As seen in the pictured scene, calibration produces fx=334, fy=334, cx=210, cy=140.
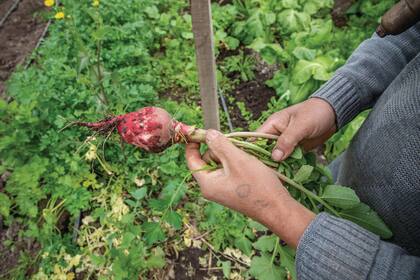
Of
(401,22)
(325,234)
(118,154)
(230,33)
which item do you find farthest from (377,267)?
(230,33)

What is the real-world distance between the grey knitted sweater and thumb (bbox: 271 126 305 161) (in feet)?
0.70

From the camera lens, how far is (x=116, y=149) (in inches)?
87.8

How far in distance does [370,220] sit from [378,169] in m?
0.16

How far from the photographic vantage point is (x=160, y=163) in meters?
2.21

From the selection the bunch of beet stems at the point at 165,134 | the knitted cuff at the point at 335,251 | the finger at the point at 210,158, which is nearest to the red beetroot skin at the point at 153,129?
the bunch of beet stems at the point at 165,134

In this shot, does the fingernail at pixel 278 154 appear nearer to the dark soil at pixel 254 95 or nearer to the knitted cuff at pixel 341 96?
the knitted cuff at pixel 341 96

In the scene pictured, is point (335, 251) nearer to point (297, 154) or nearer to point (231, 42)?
point (297, 154)

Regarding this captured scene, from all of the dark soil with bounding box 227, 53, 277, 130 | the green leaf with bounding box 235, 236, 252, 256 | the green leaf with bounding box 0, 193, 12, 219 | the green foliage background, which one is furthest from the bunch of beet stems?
the dark soil with bounding box 227, 53, 277, 130

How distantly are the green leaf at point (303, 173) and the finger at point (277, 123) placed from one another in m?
0.18

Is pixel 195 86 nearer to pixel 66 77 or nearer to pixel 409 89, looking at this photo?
pixel 66 77

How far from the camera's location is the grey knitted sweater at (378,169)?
87 centimetres

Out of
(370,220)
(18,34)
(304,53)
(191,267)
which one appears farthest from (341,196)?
(18,34)

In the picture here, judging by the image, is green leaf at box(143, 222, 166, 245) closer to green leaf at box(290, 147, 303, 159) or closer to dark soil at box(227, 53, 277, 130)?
green leaf at box(290, 147, 303, 159)

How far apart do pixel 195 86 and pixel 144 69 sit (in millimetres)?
434
